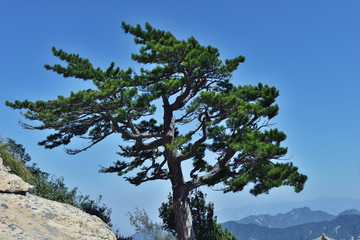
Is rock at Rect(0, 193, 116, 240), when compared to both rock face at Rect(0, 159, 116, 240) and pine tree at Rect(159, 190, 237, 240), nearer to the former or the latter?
rock face at Rect(0, 159, 116, 240)

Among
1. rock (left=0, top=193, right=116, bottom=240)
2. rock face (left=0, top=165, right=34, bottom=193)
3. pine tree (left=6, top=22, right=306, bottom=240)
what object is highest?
pine tree (left=6, top=22, right=306, bottom=240)

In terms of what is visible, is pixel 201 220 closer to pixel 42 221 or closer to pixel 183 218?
pixel 183 218

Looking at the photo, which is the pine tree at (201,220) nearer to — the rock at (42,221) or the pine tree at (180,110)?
the pine tree at (180,110)

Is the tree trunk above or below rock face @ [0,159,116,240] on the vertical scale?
above

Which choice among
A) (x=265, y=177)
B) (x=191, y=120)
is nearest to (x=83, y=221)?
(x=265, y=177)

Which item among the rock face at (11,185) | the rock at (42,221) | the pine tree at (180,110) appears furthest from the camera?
the pine tree at (180,110)

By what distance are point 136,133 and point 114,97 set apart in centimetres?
222

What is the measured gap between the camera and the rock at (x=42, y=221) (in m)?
5.03

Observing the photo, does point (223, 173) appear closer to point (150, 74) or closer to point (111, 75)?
point (150, 74)

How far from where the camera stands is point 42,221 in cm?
559

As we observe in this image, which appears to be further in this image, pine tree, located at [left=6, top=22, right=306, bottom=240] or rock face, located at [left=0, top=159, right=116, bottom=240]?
pine tree, located at [left=6, top=22, right=306, bottom=240]

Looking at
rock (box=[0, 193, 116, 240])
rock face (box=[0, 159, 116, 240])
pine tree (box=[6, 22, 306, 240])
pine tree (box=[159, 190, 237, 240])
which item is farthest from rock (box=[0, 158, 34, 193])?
pine tree (box=[159, 190, 237, 240])

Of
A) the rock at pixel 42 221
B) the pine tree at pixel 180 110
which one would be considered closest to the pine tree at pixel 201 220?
the pine tree at pixel 180 110

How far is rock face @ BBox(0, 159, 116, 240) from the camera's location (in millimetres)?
5061
